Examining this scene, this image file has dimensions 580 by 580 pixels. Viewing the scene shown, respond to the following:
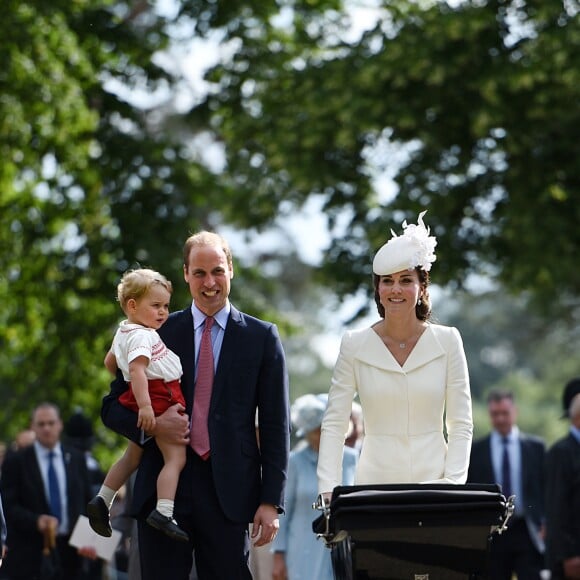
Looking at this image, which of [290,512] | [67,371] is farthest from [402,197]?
[290,512]

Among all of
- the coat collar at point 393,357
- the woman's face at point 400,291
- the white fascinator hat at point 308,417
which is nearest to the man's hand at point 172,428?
the coat collar at point 393,357

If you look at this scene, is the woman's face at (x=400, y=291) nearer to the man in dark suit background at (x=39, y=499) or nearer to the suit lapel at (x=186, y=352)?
the suit lapel at (x=186, y=352)

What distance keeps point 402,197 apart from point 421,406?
1504cm

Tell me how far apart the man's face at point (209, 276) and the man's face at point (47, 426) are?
7469mm

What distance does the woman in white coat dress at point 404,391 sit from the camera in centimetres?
A: 745

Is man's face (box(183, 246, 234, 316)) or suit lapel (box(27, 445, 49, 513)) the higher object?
suit lapel (box(27, 445, 49, 513))

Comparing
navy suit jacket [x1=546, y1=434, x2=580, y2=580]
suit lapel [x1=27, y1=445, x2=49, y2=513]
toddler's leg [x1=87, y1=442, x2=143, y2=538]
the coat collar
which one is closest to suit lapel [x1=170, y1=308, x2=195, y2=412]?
toddler's leg [x1=87, y1=442, x2=143, y2=538]

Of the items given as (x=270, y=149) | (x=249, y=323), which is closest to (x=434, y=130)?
(x=270, y=149)

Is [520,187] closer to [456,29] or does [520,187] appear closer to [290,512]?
[456,29]

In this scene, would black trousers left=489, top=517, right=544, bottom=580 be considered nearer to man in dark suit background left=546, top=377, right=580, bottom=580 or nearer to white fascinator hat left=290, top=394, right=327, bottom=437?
man in dark suit background left=546, top=377, right=580, bottom=580

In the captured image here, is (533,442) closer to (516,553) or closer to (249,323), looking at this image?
(516,553)

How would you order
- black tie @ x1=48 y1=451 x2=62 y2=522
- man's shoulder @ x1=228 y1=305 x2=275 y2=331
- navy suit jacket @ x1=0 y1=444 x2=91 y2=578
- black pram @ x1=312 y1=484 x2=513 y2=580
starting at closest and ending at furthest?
black pram @ x1=312 y1=484 x2=513 y2=580, man's shoulder @ x1=228 y1=305 x2=275 y2=331, navy suit jacket @ x1=0 y1=444 x2=91 y2=578, black tie @ x1=48 y1=451 x2=62 y2=522

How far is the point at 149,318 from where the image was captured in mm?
7734

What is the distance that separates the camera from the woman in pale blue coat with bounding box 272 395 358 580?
11.1 metres
